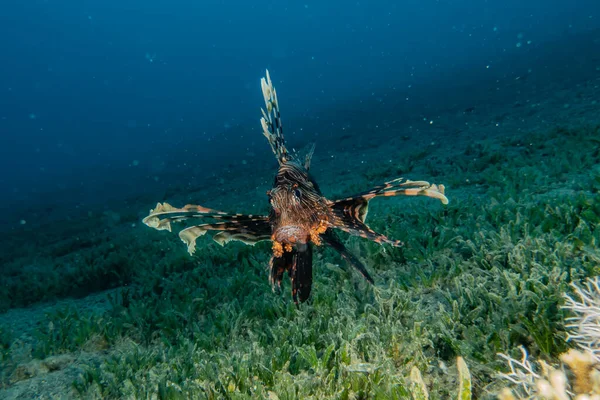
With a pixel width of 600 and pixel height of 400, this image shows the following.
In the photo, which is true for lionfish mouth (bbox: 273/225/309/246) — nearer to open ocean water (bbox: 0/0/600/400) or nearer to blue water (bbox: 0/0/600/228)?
open ocean water (bbox: 0/0/600/400)

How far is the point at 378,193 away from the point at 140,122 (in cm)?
10608

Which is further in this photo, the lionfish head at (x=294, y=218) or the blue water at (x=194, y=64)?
the blue water at (x=194, y=64)

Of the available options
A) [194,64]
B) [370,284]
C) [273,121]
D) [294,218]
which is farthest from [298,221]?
[194,64]

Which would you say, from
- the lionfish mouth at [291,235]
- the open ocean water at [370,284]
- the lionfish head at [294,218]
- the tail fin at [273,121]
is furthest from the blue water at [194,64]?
the lionfish mouth at [291,235]

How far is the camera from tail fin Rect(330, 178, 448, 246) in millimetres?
2872

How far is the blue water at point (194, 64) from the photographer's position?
4059 cm

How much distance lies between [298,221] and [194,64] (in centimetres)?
16154

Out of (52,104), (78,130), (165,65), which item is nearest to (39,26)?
(52,104)

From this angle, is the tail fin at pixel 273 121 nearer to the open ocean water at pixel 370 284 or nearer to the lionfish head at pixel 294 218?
the open ocean water at pixel 370 284

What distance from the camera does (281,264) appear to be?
3.21m

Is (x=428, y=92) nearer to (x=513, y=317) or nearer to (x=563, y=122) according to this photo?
(x=563, y=122)

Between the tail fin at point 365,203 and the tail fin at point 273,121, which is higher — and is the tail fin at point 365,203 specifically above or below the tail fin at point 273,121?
below

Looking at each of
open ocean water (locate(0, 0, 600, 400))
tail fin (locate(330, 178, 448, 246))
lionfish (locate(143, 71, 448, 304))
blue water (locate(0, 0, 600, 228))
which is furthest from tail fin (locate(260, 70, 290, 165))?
blue water (locate(0, 0, 600, 228))

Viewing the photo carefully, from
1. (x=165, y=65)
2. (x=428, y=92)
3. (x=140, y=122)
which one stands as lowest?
(x=428, y=92)
